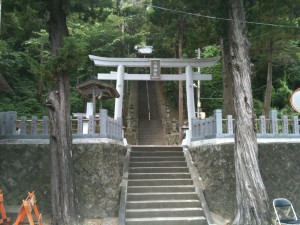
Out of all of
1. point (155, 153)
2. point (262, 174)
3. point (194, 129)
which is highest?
point (194, 129)

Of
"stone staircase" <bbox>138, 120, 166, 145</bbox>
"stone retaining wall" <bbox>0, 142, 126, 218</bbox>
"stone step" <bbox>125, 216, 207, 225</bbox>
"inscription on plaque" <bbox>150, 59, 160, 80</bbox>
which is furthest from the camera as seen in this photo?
"stone staircase" <bbox>138, 120, 166, 145</bbox>

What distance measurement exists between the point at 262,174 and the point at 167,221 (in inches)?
128

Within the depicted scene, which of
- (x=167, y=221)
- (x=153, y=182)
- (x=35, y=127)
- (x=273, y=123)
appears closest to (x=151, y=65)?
(x=153, y=182)

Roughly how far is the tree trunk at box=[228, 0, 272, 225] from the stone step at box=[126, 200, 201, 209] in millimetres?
1705

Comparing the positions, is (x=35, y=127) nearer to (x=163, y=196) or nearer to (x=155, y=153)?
(x=163, y=196)

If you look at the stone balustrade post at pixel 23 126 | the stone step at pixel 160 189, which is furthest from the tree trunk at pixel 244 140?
the stone balustrade post at pixel 23 126

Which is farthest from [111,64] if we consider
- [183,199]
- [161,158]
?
[183,199]

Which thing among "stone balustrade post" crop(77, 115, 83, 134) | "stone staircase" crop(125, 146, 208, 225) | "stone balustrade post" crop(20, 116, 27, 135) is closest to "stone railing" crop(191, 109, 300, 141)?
"stone staircase" crop(125, 146, 208, 225)

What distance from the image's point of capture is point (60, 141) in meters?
8.26

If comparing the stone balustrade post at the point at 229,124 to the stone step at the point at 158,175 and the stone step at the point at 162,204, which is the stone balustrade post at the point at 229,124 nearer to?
the stone step at the point at 158,175

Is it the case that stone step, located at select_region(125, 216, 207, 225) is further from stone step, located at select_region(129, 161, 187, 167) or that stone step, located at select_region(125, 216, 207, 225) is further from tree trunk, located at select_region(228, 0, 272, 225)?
stone step, located at select_region(129, 161, 187, 167)

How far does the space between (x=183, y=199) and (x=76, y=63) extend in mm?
5026

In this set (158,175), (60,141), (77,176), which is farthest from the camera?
(158,175)

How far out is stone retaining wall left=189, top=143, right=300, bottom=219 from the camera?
971 centimetres
